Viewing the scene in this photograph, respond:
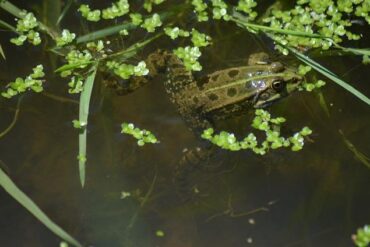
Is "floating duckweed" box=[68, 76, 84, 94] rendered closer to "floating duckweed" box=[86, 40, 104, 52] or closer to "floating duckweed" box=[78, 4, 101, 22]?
"floating duckweed" box=[86, 40, 104, 52]

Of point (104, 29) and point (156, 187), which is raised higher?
point (104, 29)

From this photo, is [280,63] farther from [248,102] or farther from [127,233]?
[127,233]

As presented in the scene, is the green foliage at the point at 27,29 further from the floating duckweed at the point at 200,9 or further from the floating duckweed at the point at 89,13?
the floating duckweed at the point at 200,9

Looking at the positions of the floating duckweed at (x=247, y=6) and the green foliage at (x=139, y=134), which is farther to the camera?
the floating duckweed at (x=247, y=6)

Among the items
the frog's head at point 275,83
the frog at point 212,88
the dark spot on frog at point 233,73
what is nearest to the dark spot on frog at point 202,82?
the frog at point 212,88

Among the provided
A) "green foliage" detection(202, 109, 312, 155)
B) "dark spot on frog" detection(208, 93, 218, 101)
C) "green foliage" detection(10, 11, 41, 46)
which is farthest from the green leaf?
"green foliage" detection(202, 109, 312, 155)

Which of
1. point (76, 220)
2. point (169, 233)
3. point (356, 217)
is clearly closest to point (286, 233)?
point (356, 217)

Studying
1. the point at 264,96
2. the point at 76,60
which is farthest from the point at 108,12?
the point at 264,96
